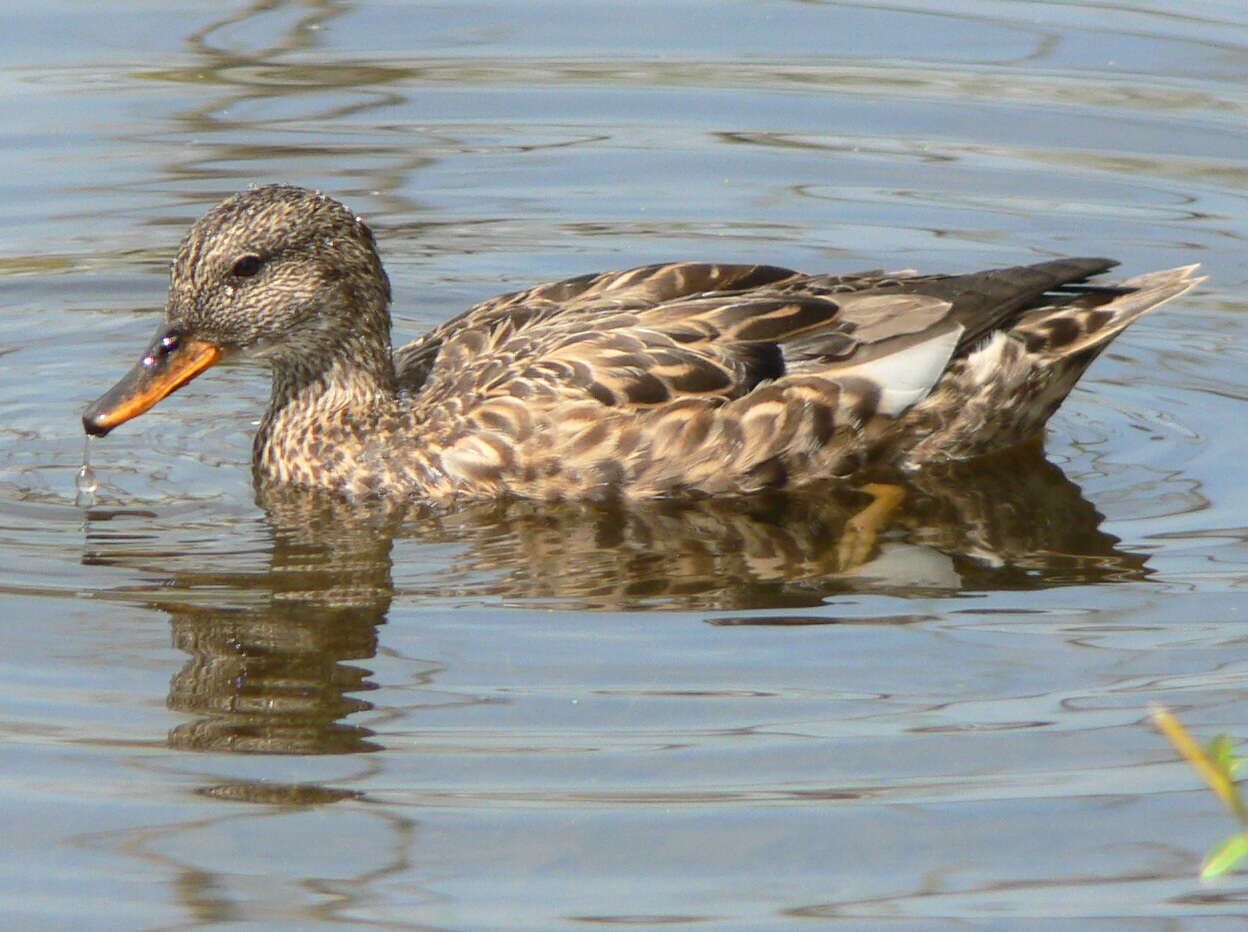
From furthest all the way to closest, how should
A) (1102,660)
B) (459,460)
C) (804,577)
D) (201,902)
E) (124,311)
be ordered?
(124,311), (459,460), (804,577), (1102,660), (201,902)

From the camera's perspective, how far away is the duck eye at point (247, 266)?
8438 mm

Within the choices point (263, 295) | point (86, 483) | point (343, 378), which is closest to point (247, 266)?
point (263, 295)

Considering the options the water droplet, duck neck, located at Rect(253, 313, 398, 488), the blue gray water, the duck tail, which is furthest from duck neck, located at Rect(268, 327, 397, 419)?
the duck tail

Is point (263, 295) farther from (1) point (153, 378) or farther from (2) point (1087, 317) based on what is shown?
(2) point (1087, 317)

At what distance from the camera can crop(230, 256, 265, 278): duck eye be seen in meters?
8.44

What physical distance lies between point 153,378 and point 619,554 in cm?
189

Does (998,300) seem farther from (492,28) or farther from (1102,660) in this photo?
(492,28)

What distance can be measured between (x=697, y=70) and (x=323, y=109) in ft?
7.09

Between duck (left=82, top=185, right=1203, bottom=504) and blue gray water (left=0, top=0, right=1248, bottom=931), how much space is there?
0.23 meters

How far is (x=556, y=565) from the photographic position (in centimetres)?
770

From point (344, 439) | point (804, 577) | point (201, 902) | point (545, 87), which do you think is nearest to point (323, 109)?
point (545, 87)

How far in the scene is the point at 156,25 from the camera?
13.8 meters

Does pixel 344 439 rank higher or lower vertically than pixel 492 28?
lower

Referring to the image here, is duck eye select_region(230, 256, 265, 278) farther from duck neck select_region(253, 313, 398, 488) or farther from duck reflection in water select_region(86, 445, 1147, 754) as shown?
duck reflection in water select_region(86, 445, 1147, 754)
